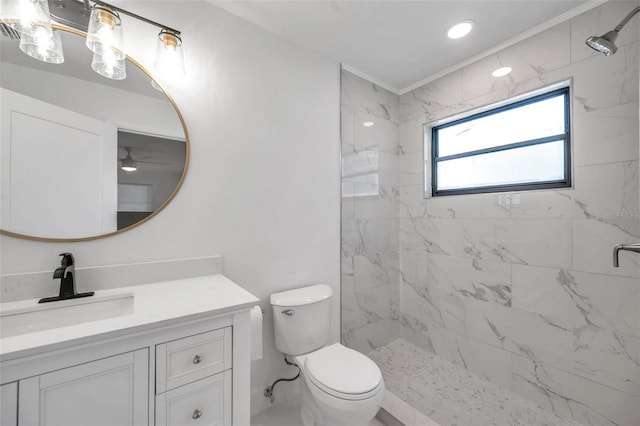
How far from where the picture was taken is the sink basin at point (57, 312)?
0.98 metres

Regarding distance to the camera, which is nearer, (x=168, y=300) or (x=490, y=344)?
(x=168, y=300)

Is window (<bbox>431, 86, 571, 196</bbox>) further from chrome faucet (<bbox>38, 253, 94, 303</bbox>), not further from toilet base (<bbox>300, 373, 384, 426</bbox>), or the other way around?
chrome faucet (<bbox>38, 253, 94, 303</bbox>)

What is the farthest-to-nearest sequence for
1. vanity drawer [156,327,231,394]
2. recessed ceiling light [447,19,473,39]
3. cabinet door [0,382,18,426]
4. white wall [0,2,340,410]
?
recessed ceiling light [447,19,473,39]
white wall [0,2,340,410]
vanity drawer [156,327,231,394]
cabinet door [0,382,18,426]

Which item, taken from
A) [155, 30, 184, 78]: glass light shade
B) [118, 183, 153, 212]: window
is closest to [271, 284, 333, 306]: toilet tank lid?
[118, 183, 153, 212]: window

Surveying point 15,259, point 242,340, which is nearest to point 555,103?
point 242,340

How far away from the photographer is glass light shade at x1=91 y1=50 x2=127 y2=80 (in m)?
1.17

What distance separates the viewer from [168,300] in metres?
1.08

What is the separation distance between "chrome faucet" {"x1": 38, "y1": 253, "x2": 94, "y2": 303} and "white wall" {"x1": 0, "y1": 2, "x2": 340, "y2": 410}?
0.27 feet

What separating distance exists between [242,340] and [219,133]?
114cm

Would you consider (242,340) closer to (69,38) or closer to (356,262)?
(356,262)

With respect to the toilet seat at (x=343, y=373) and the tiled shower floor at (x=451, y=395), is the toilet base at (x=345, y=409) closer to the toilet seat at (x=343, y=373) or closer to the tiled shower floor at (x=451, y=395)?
the toilet seat at (x=343, y=373)

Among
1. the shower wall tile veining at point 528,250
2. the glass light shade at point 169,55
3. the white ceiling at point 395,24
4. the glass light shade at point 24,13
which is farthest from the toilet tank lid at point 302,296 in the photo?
the white ceiling at point 395,24

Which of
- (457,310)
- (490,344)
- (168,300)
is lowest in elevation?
(490,344)

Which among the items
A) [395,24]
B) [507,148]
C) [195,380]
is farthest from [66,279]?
[507,148]
